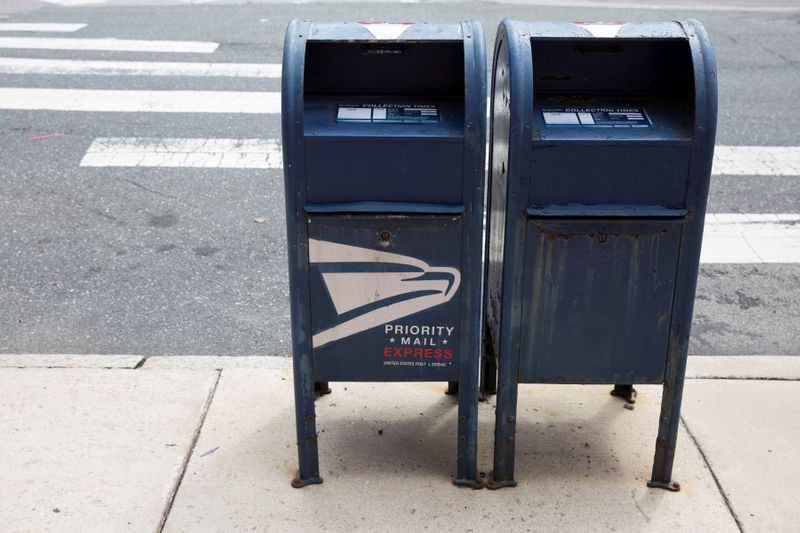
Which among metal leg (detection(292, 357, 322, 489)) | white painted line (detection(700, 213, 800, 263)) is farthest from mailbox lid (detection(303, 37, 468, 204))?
white painted line (detection(700, 213, 800, 263))

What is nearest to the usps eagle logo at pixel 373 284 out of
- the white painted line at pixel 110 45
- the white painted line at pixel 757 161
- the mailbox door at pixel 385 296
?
the mailbox door at pixel 385 296

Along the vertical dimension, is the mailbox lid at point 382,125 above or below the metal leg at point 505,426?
above

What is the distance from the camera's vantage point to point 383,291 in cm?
341

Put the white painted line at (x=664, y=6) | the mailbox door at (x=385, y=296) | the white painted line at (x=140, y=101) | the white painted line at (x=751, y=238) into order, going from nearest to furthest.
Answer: the mailbox door at (x=385, y=296) < the white painted line at (x=751, y=238) < the white painted line at (x=140, y=101) < the white painted line at (x=664, y=6)

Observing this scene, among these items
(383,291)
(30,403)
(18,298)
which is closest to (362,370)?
(383,291)

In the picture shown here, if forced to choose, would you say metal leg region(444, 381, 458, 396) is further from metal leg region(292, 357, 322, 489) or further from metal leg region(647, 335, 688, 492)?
metal leg region(647, 335, 688, 492)

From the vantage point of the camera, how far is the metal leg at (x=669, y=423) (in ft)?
11.5

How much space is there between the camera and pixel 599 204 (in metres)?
3.30

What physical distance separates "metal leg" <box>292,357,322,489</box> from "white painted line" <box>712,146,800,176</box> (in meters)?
5.06

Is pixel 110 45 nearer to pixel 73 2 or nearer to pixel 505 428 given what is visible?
pixel 73 2

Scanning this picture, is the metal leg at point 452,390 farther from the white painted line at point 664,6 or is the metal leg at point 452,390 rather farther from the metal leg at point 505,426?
the white painted line at point 664,6

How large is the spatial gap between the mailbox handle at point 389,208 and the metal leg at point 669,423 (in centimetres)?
101

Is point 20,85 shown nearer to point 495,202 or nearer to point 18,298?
point 18,298

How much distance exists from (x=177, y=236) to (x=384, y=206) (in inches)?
128
